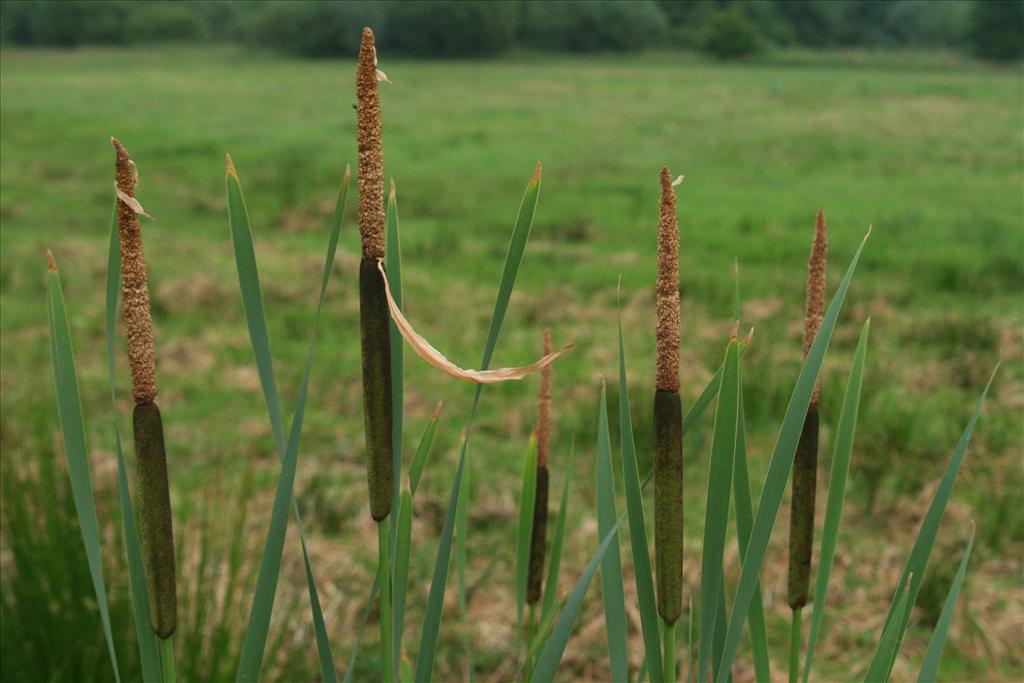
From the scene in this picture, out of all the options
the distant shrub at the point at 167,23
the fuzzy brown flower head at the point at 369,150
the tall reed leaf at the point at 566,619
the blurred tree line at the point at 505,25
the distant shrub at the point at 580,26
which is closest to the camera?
the fuzzy brown flower head at the point at 369,150

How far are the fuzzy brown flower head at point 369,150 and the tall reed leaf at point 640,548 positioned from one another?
201 mm

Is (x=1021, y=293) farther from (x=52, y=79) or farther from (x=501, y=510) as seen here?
(x=52, y=79)

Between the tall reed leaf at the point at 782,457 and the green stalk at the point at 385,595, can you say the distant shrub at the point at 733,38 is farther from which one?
the green stalk at the point at 385,595

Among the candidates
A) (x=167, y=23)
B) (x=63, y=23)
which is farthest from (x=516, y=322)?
(x=167, y=23)

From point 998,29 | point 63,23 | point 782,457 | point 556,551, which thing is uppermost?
point 998,29

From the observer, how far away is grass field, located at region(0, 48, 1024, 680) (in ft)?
9.56

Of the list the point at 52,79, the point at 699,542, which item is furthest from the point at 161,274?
the point at 52,79

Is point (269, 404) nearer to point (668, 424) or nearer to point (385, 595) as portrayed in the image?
point (385, 595)

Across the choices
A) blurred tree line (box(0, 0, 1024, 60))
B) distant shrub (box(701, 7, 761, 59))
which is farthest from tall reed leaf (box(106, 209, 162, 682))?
distant shrub (box(701, 7, 761, 59))

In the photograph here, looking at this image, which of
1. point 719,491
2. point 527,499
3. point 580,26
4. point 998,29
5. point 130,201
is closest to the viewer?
point 130,201

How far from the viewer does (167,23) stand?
2005 cm

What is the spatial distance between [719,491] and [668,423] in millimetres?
70

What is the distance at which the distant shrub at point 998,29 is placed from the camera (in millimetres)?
20438

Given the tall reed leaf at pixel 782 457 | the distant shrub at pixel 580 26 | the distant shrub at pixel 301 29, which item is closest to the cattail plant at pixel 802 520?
the tall reed leaf at pixel 782 457
